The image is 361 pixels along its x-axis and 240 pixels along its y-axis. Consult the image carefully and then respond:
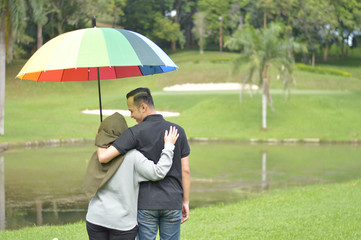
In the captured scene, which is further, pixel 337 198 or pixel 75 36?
pixel 337 198

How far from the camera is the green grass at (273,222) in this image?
7.63 meters

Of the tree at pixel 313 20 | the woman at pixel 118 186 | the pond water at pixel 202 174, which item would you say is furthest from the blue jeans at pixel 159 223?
the tree at pixel 313 20

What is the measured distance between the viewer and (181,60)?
56656 mm

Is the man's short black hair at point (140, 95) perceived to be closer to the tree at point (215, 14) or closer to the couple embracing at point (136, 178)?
the couple embracing at point (136, 178)

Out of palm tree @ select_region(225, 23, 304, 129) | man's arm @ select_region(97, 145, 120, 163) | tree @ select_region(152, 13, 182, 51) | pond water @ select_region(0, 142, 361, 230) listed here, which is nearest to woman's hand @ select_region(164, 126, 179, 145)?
man's arm @ select_region(97, 145, 120, 163)

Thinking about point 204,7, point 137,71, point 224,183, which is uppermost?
point 204,7

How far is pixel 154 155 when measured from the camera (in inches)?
172

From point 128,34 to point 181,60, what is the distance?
170ft

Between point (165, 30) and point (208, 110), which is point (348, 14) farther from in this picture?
point (208, 110)

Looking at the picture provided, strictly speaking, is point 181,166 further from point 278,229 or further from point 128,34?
point 278,229

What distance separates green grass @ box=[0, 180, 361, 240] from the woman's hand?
139 inches

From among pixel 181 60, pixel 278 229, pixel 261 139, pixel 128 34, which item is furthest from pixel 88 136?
pixel 181 60

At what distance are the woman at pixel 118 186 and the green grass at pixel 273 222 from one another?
135 inches

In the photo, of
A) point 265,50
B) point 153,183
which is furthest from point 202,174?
point 265,50
